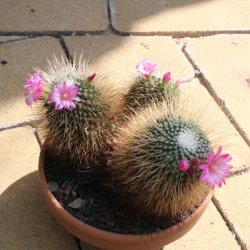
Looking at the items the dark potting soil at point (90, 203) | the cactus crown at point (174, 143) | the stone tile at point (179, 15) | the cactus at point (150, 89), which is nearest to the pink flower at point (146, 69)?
the cactus at point (150, 89)

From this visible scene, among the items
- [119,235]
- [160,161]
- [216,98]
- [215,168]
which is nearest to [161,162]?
[160,161]

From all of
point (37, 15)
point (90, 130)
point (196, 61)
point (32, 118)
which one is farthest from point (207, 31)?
point (90, 130)

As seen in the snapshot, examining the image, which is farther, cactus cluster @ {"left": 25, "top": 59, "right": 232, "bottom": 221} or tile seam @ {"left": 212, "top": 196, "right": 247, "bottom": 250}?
tile seam @ {"left": 212, "top": 196, "right": 247, "bottom": 250}

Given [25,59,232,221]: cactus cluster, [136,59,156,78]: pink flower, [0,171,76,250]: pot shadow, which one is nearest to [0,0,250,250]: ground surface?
[0,171,76,250]: pot shadow

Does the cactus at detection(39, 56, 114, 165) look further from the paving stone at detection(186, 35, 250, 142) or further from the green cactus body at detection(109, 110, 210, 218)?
the paving stone at detection(186, 35, 250, 142)

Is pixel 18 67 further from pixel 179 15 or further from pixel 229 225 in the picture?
pixel 229 225
